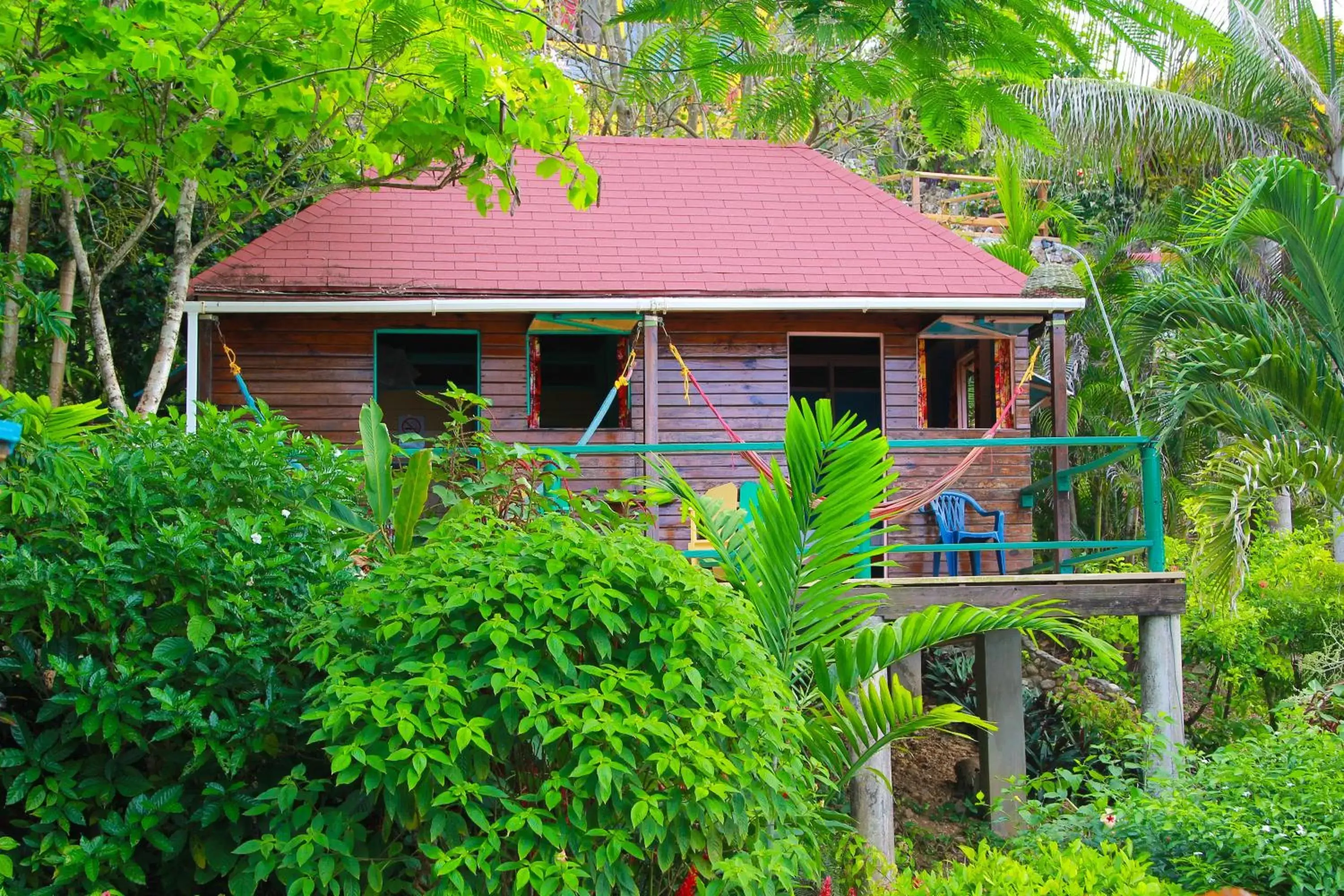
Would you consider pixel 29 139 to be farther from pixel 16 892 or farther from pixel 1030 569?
pixel 1030 569

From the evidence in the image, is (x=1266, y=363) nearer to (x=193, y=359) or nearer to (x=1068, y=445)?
(x=1068, y=445)

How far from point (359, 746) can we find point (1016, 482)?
7.98 metres

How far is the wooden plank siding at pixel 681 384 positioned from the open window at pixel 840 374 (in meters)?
2.60

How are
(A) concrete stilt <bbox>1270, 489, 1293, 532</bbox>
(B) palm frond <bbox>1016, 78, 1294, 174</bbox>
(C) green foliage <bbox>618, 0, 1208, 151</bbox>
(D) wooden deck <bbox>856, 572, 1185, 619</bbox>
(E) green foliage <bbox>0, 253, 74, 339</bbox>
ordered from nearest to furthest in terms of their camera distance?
(C) green foliage <bbox>618, 0, 1208, 151</bbox>
(E) green foliage <bbox>0, 253, 74, 339</bbox>
(D) wooden deck <bbox>856, 572, 1185, 619</bbox>
(A) concrete stilt <bbox>1270, 489, 1293, 532</bbox>
(B) palm frond <bbox>1016, 78, 1294, 174</bbox>

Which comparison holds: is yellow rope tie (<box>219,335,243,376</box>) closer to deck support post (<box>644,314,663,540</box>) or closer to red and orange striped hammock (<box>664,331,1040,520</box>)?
deck support post (<box>644,314,663,540</box>)

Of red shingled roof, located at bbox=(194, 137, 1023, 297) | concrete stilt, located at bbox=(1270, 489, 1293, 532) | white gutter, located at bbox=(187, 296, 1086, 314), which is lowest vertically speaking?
concrete stilt, located at bbox=(1270, 489, 1293, 532)

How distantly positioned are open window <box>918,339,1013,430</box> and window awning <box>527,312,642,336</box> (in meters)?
2.70

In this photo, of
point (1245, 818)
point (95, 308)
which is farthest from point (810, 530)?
point (95, 308)

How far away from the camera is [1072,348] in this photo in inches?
734

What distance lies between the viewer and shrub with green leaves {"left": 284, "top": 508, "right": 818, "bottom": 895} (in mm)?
3869

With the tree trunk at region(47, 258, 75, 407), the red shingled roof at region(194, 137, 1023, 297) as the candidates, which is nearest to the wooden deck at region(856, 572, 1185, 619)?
the red shingled roof at region(194, 137, 1023, 297)

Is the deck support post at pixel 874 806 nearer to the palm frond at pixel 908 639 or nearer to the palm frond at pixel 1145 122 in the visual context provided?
the palm frond at pixel 908 639

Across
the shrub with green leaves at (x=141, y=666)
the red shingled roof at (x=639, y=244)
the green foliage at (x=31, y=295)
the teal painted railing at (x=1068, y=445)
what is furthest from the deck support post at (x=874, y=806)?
the green foliage at (x=31, y=295)

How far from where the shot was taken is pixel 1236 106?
16.1m
